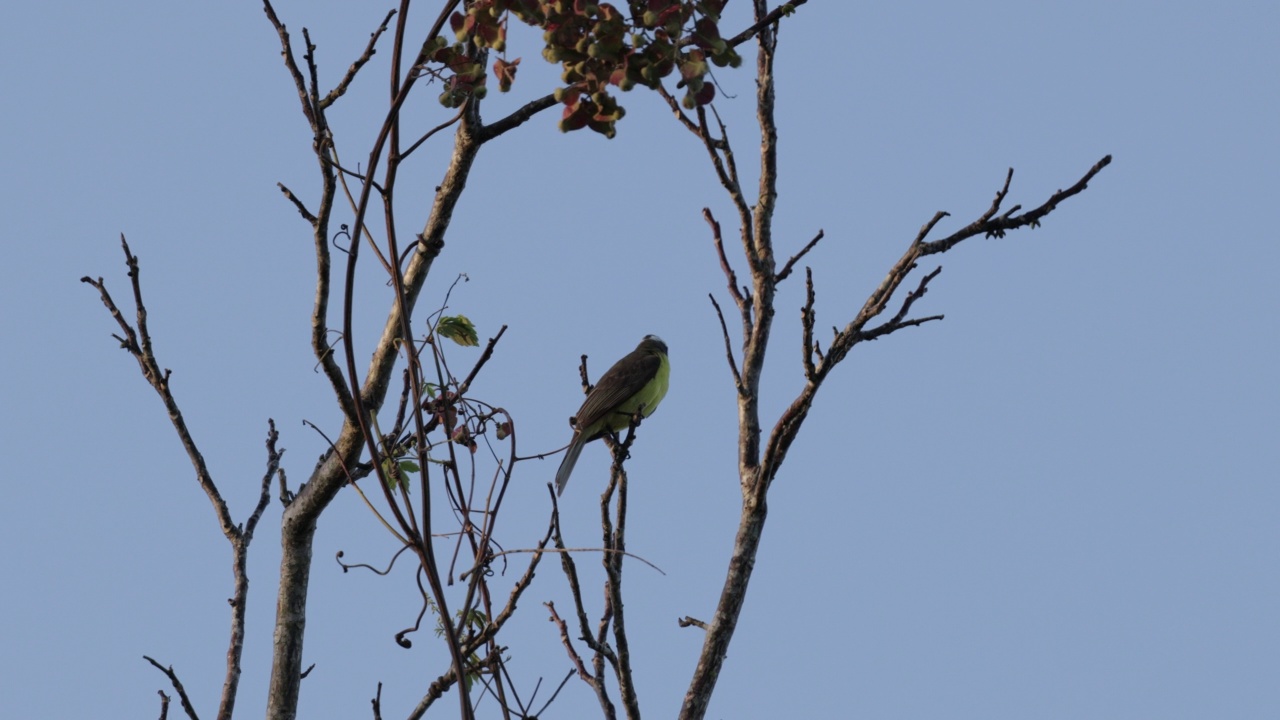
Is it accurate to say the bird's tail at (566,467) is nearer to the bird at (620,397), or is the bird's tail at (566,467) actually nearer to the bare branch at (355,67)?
the bird at (620,397)

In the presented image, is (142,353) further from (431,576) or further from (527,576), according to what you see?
(431,576)

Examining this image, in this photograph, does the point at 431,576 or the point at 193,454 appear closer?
the point at 431,576

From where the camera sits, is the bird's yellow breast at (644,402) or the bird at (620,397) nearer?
the bird at (620,397)

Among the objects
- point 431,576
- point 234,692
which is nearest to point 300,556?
point 234,692

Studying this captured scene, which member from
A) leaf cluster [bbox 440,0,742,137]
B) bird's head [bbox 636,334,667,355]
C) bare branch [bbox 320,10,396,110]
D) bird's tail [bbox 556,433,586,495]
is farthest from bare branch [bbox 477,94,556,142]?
bird's head [bbox 636,334,667,355]

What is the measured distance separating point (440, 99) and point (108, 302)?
2.77m

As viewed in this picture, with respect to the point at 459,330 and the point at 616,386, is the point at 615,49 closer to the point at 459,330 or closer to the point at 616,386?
the point at 459,330

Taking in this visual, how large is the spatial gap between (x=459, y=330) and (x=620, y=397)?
494 cm

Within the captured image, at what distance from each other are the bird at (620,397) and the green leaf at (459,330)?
382 centimetres

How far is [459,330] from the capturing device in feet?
15.1

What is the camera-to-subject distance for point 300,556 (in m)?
4.97

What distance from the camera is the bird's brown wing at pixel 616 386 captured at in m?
9.17

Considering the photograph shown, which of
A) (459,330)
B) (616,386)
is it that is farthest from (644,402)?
(459,330)

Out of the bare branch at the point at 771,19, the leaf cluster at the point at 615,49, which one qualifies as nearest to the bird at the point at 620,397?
the bare branch at the point at 771,19
